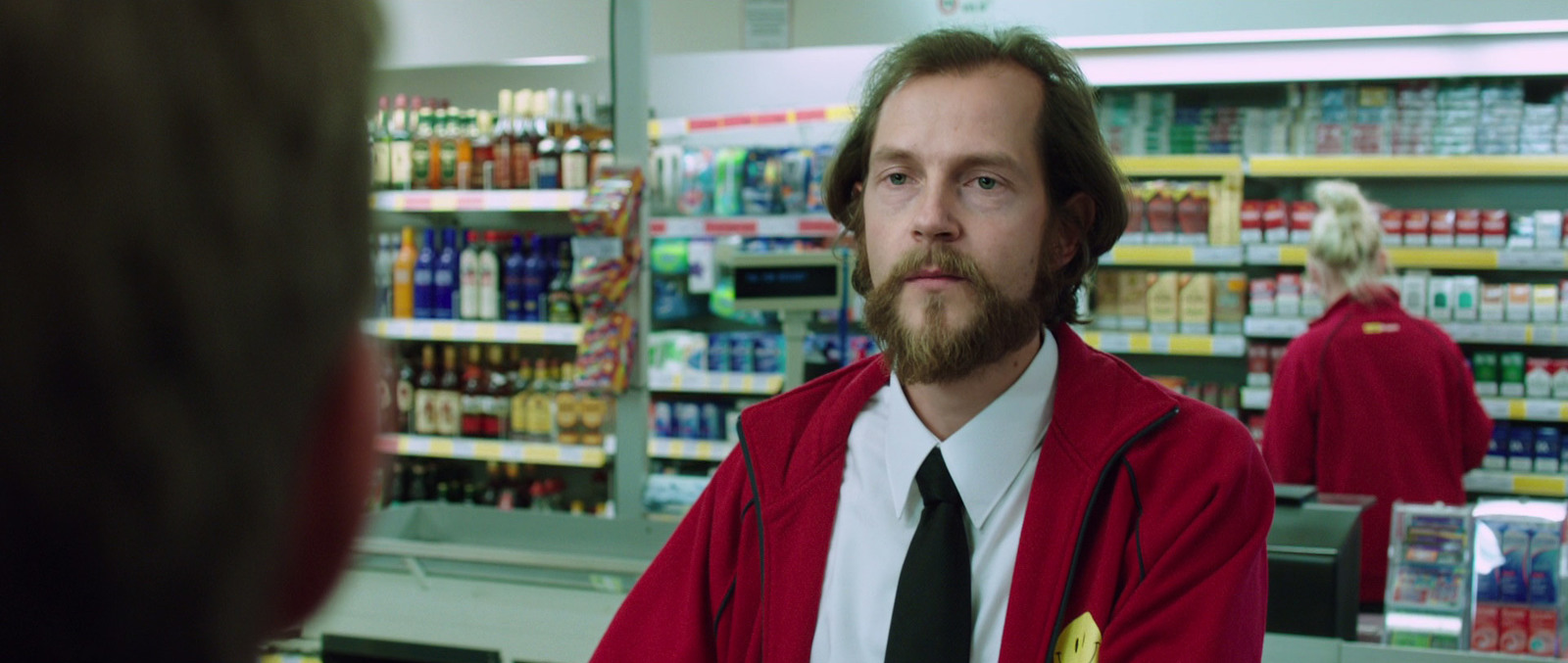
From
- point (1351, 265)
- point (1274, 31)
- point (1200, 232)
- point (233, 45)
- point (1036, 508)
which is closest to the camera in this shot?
point (233, 45)

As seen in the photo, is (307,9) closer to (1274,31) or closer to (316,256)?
(316,256)

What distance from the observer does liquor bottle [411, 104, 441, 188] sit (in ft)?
17.6

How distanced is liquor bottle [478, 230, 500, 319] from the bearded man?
3.86m

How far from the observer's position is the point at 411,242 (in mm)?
5559

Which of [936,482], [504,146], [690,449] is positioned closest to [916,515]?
[936,482]

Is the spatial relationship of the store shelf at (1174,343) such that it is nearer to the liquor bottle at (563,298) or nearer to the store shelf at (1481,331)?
the store shelf at (1481,331)

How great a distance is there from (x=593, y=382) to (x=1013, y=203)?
222 centimetres

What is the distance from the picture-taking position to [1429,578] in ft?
7.36

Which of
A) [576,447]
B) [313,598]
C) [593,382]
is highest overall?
[313,598]

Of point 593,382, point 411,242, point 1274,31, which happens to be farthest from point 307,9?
point 411,242

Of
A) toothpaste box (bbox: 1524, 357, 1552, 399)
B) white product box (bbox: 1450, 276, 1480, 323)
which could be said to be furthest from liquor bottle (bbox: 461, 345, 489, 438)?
toothpaste box (bbox: 1524, 357, 1552, 399)

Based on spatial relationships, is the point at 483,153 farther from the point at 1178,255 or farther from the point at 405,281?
the point at 1178,255

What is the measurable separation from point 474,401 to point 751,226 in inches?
71.6

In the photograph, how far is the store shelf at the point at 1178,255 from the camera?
16.3ft
